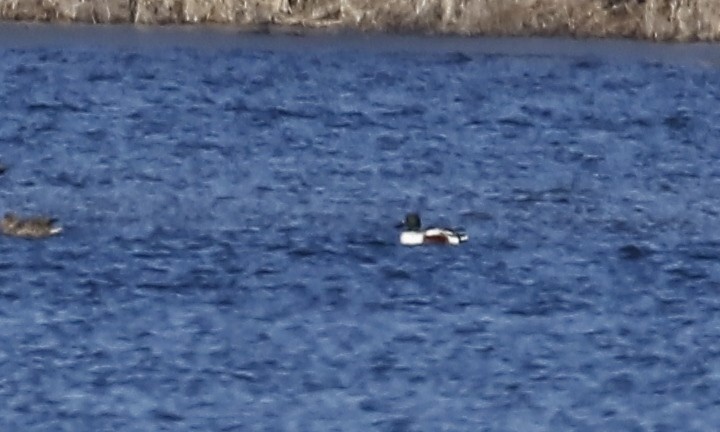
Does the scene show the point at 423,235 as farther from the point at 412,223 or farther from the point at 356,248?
the point at 356,248

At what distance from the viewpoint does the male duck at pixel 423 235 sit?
24812mm

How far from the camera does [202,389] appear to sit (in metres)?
19.4

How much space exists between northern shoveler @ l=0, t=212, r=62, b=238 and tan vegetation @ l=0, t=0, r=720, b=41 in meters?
19.7

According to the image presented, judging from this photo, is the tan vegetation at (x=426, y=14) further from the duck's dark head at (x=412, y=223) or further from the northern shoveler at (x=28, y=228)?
the northern shoveler at (x=28, y=228)

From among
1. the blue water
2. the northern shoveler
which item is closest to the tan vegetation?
the blue water

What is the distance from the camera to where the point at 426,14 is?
1759 inches

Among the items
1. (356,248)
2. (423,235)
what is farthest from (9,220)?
(423,235)

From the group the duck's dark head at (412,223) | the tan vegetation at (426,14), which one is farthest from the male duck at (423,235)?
the tan vegetation at (426,14)

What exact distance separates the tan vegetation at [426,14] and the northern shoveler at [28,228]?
Answer: 64.6 ft

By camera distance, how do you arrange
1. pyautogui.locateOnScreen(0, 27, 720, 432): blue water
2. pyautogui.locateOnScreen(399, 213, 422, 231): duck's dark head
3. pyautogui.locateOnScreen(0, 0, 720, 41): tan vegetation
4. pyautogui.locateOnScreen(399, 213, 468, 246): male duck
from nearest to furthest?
pyautogui.locateOnScreen(0, 27, 720, 432): blue water, pyautogui.locateOnScreen(399, 213, 468, 246): male duck, pyautogui.locateOnScreen(399, 213, 422, 231): duck's dark head, pyautogui.locateOnScreen(0, 0, 720, 41): tan vegetation

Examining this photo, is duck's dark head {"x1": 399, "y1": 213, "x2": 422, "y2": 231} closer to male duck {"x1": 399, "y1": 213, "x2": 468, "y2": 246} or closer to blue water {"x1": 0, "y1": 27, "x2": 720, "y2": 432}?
male duck {"x1": 399, "y1": 213, "x2": 468, "y2": 246}

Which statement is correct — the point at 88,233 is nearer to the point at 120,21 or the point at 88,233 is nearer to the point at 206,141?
the point at 206,141

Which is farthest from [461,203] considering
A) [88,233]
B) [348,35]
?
[348,35]

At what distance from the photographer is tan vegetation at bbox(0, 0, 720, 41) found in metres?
44.3
